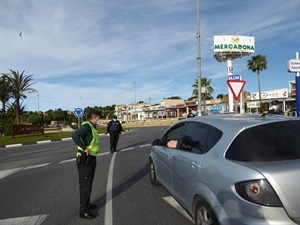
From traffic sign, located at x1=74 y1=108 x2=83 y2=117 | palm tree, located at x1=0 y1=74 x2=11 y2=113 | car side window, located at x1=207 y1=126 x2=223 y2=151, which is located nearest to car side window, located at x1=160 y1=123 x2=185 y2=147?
car side window, located at x1=207 y1=126 x2=223 y2=151

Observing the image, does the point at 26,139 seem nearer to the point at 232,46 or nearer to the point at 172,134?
the point at 172,134

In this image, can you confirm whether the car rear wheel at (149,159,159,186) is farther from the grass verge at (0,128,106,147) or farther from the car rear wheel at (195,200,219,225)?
the grass verge at (0,128,106,147)

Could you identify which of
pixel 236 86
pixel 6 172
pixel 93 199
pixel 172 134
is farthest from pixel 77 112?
pixel 172 134

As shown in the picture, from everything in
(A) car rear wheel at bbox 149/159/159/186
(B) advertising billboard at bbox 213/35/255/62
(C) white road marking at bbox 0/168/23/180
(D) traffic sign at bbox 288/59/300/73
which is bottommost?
(C) white road marking at bbox 0/168/23/180

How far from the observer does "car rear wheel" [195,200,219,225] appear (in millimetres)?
3610

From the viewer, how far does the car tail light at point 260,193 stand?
10.0 ft

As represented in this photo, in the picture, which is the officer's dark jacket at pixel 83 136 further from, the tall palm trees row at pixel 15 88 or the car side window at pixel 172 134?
the tall palm trees row at pixel 15 88

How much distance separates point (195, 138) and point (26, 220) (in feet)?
9.92

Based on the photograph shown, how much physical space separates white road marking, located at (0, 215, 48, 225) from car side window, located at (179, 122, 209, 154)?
2538mm

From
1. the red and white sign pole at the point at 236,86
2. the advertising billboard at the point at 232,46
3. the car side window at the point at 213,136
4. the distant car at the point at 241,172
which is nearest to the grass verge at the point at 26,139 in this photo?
the red and white sign pole at the point at 236,86

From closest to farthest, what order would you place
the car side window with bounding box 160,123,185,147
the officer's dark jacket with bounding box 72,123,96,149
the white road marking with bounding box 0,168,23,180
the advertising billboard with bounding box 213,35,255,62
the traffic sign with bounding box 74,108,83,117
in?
the officer's dark jacket with bounding box 72,123,96,149 → the car side window with bounding box 160,123,185,147 → the white road marking with bounding box 0,168,23,180 → the traffic sign with bounding box 74,108,83,117 → the advertising billboard with bounding box 213,35,255,62

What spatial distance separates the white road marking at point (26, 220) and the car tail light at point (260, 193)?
345cm

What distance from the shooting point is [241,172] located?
3.25 meters

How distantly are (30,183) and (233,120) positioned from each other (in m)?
6.20
